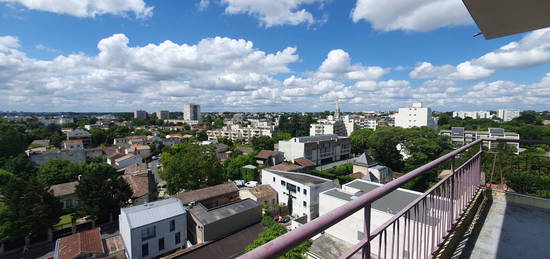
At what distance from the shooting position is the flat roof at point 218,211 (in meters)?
14.9

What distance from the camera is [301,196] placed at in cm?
1903

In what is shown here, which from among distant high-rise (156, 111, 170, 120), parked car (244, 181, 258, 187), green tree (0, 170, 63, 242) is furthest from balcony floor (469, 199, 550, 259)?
distant high-rise (156, 111, 170, 120)

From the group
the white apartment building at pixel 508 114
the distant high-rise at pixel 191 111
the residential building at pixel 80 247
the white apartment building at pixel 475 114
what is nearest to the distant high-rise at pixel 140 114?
the distant high-rise at pixel 191 111

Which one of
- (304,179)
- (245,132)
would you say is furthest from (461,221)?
(245,132)

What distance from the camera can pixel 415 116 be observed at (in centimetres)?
6150

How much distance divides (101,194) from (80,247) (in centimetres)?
636

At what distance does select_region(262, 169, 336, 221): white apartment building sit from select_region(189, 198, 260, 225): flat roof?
13.4 ft

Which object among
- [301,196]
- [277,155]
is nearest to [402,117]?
[277,155]

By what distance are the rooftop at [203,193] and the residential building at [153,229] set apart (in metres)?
2.55

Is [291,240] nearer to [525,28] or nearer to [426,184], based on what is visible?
[525,28]

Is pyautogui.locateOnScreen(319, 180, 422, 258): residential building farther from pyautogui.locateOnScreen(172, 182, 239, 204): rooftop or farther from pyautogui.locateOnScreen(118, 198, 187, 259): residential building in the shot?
pyautogui.locateOnScreen(118, 198, 187, 259): residential building

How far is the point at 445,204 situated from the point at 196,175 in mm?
22055

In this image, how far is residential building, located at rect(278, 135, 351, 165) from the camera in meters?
36.8

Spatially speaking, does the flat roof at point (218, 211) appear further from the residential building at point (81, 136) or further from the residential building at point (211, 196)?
the residential building at point (81, 136)
